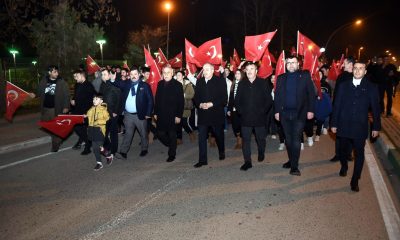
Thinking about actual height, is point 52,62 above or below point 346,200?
above

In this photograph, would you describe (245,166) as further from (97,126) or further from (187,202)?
(97,126)

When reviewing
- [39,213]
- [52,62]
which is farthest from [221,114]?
[52,62]

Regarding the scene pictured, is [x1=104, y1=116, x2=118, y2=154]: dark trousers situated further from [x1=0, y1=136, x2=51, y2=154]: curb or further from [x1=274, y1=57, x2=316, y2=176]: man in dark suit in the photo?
[x1=274, y1=57, x2=316, y2=176]: man in dark suit

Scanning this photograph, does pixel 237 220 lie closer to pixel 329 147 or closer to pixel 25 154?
pixel 329 147

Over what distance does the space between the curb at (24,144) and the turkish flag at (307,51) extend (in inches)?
277

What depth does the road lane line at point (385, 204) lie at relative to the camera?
4.65 meters

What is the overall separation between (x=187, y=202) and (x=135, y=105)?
3309 millimetres

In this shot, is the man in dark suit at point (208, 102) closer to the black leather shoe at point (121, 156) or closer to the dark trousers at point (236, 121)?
the dark trousers at point (236, 121)

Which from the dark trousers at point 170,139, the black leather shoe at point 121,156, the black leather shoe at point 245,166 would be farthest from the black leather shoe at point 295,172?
the black leather shoe at point 121,156

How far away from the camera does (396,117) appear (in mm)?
13250

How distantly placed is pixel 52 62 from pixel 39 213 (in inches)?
637

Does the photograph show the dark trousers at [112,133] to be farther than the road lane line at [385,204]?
Yes

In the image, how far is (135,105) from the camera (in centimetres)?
833

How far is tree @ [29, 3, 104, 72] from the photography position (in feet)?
64.9
